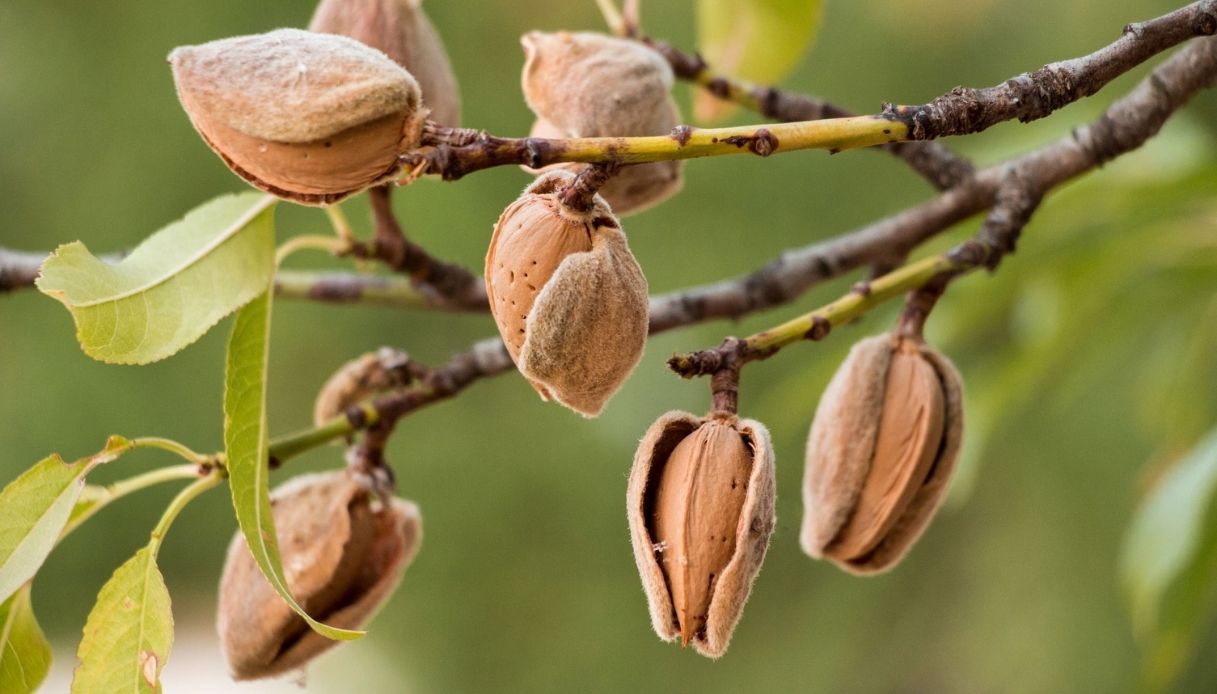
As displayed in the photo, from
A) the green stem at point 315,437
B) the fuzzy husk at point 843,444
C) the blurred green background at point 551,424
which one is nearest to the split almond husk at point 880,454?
the fuzzy husk at point 843,444

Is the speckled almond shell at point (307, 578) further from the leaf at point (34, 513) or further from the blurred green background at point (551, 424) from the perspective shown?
the blurred green background at point (551, 424)

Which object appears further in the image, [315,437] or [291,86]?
[315,437]

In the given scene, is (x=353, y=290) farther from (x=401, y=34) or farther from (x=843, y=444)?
(x=843, y=444)

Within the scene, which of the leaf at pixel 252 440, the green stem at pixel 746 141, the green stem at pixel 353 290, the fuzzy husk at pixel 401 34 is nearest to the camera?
the green stem at pixel 746 141

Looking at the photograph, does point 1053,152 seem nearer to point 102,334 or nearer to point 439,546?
point 102,334

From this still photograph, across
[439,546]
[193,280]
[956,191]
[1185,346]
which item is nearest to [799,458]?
[439,546]

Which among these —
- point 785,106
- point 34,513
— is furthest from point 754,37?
point 34,513
